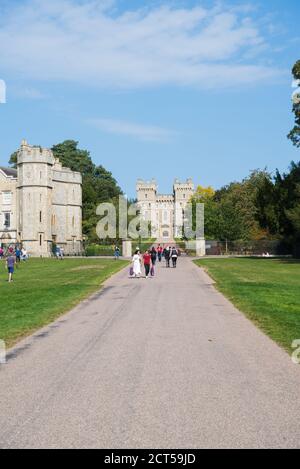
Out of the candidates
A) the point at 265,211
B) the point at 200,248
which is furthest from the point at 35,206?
the point at 265,211

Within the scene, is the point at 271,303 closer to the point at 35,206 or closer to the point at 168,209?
the point at 35,206

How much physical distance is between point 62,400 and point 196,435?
2.12 meters

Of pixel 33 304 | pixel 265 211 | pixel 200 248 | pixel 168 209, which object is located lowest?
pixel 33 304

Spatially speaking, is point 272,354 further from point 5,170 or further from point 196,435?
point 5,170

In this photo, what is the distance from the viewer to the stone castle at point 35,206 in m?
79.3

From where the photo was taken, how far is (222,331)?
13555 mm

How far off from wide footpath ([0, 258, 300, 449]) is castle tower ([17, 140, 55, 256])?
6528 cm

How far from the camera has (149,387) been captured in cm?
825

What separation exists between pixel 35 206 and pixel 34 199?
936 millimetres

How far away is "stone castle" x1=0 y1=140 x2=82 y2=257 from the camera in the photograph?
7931cm

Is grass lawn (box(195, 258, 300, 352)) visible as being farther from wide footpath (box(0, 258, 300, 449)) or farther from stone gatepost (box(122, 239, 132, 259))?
stone gatepost (box(122, 239, 132, 259))

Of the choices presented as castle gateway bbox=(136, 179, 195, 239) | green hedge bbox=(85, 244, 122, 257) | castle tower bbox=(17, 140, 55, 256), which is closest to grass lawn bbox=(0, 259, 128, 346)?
green hedge bbox=(85, 244, 122, 257)
